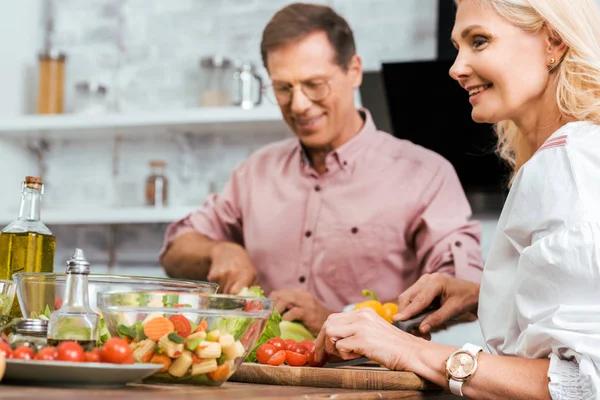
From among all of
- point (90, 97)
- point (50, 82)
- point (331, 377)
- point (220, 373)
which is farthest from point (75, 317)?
point (50, 82)

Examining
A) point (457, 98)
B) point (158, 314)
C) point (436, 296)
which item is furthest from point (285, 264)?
point (158, 314)

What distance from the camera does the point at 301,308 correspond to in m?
2.08

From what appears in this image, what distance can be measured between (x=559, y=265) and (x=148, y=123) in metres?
2.70

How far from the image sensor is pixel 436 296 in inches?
71.2

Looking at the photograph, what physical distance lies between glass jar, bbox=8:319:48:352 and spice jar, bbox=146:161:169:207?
104 inches

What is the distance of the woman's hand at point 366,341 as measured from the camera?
1350mm

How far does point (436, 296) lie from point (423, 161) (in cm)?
87

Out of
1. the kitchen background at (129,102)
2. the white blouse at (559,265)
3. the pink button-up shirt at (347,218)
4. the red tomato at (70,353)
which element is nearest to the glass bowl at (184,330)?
the red tomato at (70,353)

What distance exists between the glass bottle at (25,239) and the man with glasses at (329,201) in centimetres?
90

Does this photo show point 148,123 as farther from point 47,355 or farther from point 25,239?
point 47,355

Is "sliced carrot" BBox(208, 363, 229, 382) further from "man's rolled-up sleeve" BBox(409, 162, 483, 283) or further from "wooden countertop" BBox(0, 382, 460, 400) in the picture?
"man's rolled-up sleeve" BBox(409, 162, 483, 283)

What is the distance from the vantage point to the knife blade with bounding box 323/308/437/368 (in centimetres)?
151

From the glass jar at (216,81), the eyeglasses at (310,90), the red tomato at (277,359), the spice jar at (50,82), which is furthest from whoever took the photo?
the spice jar at (50,82)

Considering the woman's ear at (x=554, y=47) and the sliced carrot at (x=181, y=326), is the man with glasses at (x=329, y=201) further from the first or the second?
the sliced carrot at (x=181, y=326)
